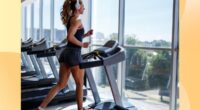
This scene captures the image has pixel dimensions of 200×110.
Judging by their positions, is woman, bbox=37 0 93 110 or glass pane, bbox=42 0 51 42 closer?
woman, bbox=37 0 93 110

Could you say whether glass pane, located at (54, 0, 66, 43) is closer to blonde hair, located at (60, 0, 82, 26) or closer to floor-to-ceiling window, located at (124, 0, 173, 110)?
floor-to-ceiling window, located at (124, 0, 173, 110)

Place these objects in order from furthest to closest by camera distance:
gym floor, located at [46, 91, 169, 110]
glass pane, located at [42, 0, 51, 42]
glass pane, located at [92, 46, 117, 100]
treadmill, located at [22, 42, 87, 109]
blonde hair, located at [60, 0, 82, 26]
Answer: glass pane, located at [42, 0, 51, 42] → glass pane, located at [92, 46, 117, 100] → treadmill, located at [22, 42, 87, 109] → gym floor, located at [46, 91, 169, 110] → blonde hair, located at [60, 0, 82, 26]

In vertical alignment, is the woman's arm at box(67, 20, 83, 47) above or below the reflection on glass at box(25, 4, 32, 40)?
below

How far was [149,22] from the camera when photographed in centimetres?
398

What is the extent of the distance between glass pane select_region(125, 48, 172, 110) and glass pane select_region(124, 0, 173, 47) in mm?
174

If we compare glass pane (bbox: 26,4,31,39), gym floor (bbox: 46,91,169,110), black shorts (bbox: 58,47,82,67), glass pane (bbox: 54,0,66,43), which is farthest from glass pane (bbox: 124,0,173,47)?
glass pane (bbox: 26,4,31,39)

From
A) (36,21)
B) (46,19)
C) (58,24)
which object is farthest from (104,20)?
(36,21)

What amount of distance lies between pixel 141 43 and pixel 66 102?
1.77 meters

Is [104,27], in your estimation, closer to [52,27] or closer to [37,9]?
[52,27]

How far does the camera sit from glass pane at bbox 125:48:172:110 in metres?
3.62

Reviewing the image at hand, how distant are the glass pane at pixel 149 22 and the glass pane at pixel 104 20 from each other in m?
0.34

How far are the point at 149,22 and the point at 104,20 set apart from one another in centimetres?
138

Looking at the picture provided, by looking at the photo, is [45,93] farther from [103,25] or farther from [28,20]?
[28,20]
